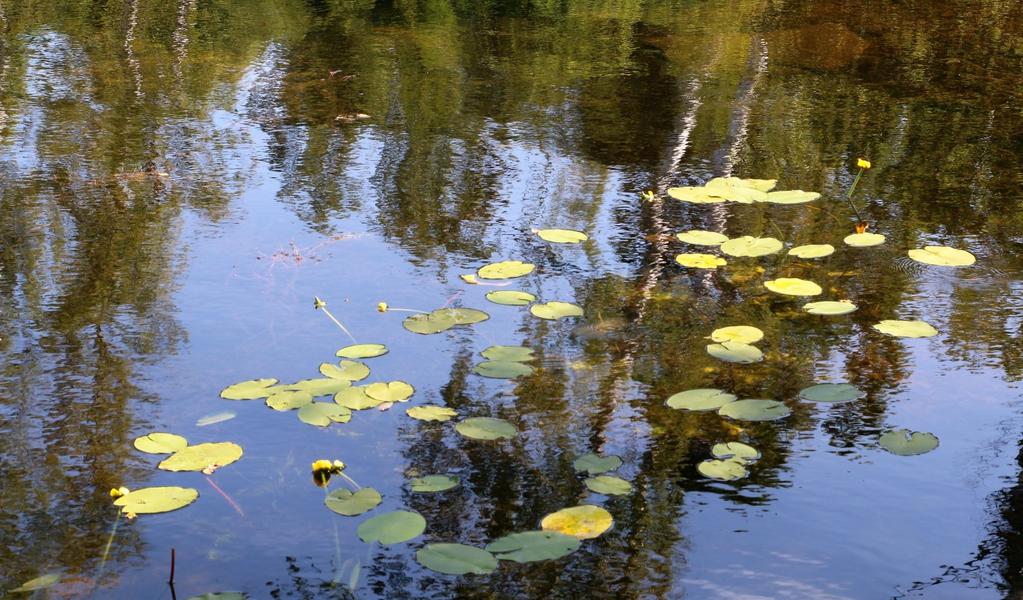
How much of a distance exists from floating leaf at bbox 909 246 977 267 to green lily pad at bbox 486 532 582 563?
1.70 m

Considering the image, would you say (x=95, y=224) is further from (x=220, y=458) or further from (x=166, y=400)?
(x=220, y=458)

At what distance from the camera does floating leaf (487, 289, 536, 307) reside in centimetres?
276

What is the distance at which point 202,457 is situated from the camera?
2.07 meters

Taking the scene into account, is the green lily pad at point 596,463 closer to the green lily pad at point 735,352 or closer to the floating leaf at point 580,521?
the floating leaf at point 580,521

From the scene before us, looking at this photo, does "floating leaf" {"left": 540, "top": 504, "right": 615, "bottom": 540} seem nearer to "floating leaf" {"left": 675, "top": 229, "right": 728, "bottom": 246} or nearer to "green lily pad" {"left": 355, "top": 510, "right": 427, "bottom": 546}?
"green lily pad" {"left": 355, "top": 510, "right": 427, "bottom": 546}

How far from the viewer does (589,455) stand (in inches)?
82.9

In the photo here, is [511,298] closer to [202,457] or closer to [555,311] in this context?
[555,311]

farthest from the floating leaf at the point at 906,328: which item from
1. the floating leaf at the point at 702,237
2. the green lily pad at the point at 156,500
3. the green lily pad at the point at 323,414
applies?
the green lily pad at the point at 156,500

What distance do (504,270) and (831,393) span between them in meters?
1.03

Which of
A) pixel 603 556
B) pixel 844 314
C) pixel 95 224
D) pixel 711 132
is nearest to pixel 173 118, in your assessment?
pixel 95 224

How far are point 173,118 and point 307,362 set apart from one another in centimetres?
231

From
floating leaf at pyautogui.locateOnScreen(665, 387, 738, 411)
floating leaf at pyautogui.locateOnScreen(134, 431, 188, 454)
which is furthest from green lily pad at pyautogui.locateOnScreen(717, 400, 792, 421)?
floating leaf at pyautogui.locateOnScreen(134, 431, 188, 454)

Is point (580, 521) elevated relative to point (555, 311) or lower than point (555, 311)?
lower

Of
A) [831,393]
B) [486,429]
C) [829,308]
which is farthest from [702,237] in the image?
[486,429]
